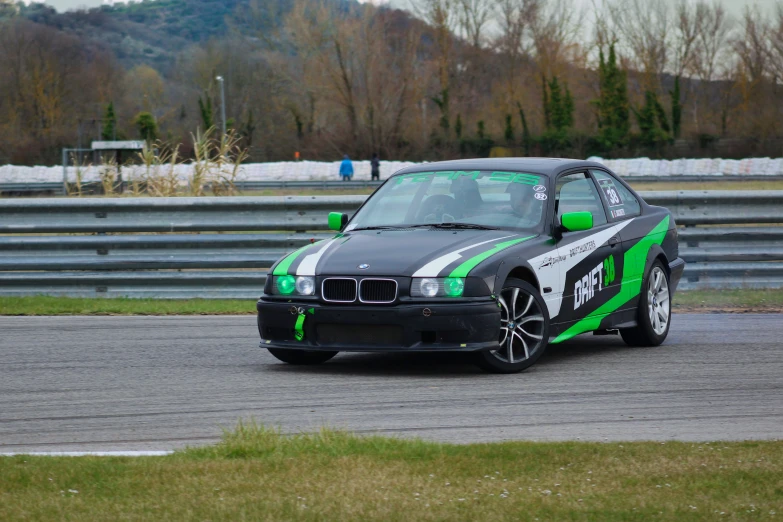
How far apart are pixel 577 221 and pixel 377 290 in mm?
1631

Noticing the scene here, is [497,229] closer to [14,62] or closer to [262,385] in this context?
[262,385]

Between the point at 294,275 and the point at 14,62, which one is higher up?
the point at 14,62

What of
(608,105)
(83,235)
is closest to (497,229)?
(83,235)

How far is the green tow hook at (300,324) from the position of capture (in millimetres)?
7617

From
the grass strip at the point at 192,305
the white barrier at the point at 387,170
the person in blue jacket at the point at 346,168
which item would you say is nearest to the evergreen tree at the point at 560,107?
the white barrier at the point at 387,170

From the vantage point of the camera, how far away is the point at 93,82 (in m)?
110

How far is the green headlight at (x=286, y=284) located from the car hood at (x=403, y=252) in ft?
0.18

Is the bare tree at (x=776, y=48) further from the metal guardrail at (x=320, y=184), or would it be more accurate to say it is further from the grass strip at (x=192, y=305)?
the grass strip at (x=192, y=305)

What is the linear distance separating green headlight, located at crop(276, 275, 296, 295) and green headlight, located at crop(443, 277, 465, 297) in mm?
1058

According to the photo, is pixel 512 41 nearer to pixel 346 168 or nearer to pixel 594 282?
pixel 346 168

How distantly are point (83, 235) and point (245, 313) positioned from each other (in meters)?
2.28

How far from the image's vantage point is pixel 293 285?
25.3ft

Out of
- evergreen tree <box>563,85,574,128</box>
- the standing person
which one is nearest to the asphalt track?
the standing person

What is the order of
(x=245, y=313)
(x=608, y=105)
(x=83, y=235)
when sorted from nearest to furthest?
(x=245, y=313)
(x=83, y=235)
(x=608, y=105)
